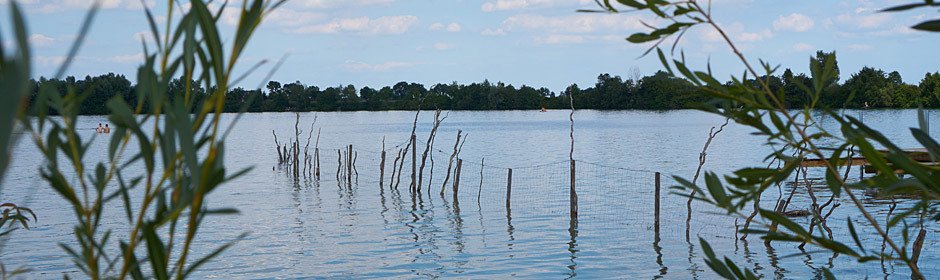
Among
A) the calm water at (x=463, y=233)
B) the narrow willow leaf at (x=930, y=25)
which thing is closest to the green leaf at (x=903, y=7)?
the narrow willow leaf at (x=930, y=25)

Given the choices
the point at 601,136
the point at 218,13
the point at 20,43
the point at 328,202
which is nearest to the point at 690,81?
the point at 218,13

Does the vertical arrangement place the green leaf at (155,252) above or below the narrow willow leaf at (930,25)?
below

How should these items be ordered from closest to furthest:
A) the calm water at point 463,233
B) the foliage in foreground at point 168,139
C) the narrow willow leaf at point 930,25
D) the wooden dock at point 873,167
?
the foliage in foreground at point 168,139, the narrow willow leaf at point 930,25, the wooden dock at point 873,167, the calm water at point 463,233

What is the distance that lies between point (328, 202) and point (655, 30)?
22000 millimetres

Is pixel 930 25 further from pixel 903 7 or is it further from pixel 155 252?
pixel 155 252

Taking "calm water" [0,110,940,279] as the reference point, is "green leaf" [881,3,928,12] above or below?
above

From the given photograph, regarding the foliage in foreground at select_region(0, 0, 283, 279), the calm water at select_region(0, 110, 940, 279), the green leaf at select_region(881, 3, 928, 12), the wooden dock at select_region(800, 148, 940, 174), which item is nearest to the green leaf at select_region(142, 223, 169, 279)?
the foliage in foreground at select_region(0, 0, 283, 279)

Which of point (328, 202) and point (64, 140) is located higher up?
point (64, 140)

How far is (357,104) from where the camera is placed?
5851 inches

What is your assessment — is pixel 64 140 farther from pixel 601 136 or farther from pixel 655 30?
pixel 601 136

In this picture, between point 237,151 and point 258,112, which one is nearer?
point 237,151

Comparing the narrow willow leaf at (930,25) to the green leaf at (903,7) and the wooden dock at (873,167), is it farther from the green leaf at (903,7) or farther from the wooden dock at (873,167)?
the wooden dock at (873,167)

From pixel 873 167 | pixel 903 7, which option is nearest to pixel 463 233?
pixel 873 167

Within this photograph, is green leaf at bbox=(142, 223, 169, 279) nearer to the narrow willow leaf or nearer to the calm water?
the narrow willow leaf
